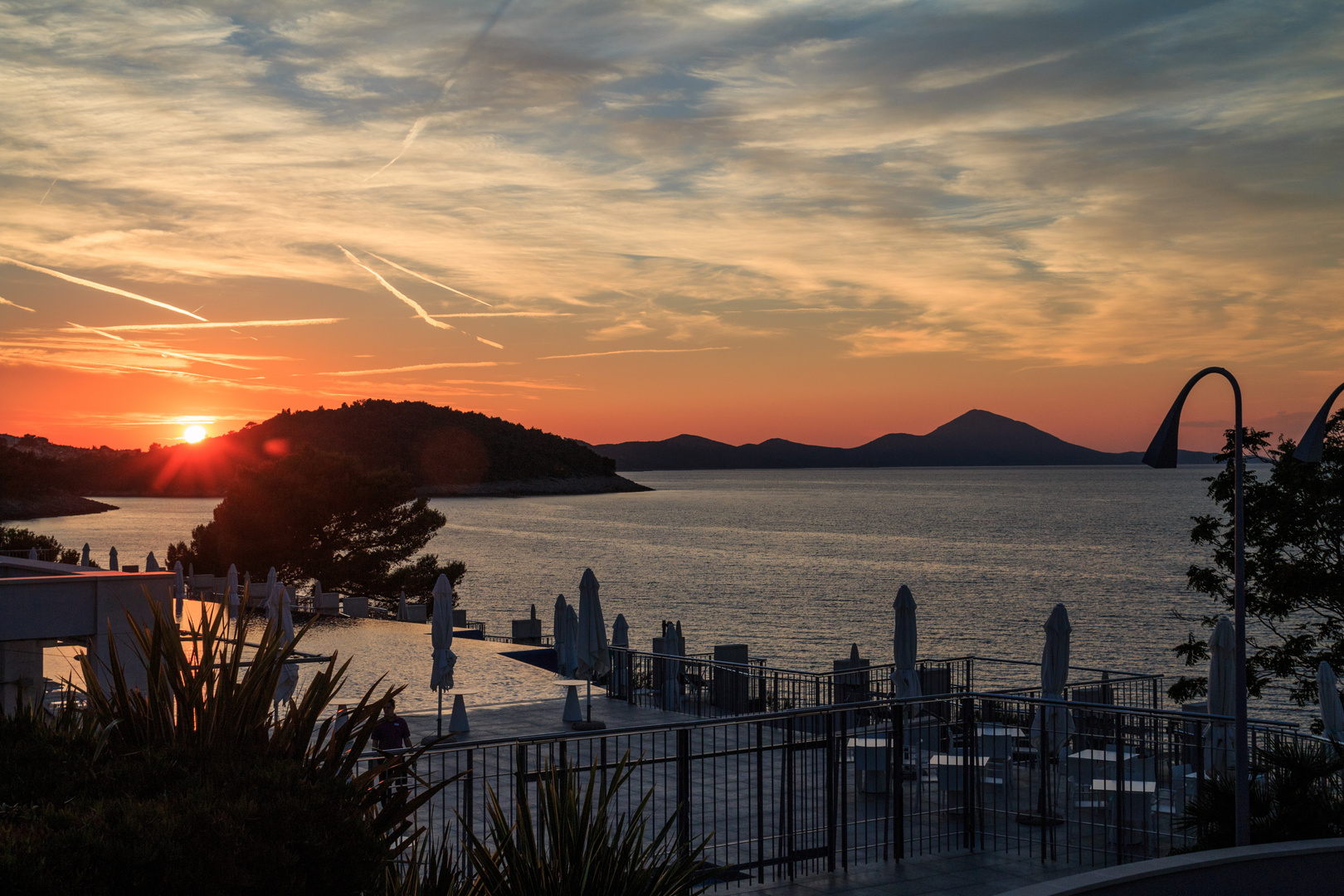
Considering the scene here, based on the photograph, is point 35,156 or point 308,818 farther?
point 35,156

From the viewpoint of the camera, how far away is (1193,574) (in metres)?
25.6

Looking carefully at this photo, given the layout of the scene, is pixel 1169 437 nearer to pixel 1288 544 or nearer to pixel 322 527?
pixel 1288 544

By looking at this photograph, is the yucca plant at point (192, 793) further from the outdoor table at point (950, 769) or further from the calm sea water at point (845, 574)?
the calm sea water at point (845, 574)

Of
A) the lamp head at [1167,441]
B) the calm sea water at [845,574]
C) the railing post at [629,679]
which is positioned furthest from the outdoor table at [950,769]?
the calm sea water at [845,574]

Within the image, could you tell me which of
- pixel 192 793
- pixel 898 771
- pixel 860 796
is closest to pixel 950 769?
pixel 860 796

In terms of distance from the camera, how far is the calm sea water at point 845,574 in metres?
52.2

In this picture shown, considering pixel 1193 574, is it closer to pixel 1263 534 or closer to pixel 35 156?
pixel 1263 534

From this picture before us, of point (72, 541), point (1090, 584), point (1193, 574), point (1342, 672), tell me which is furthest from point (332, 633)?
point (72, 541)

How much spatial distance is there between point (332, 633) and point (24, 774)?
2788 centimetres

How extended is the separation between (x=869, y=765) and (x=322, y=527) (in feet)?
136

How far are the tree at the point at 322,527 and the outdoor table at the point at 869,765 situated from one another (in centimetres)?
4028

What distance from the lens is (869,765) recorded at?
39.2ft

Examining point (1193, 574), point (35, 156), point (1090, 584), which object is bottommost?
point (1090, 584)

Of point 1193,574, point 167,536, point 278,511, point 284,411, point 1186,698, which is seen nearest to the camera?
point 1193,574
